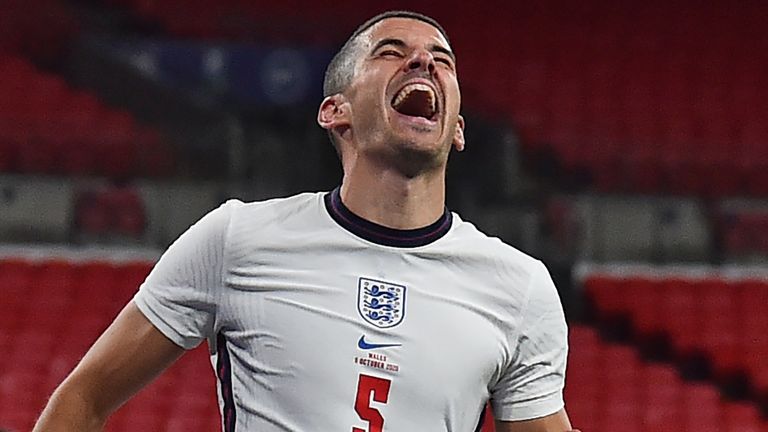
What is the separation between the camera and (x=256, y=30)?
8.02 m

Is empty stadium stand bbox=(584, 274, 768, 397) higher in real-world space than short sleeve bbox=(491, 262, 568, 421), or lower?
lower

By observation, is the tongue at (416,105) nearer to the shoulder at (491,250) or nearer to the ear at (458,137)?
the ear at (458,137)

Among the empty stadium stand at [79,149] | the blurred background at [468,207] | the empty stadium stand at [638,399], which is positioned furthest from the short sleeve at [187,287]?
the empty stadium stand at [79,149]

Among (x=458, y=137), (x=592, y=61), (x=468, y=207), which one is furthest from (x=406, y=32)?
(x=592, y=61)

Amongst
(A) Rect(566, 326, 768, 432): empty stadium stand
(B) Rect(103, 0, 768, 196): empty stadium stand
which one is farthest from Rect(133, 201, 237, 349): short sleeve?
(B) Rect(103, 0, 768, 196): empty stadium stand

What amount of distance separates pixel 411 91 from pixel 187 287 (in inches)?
14.0

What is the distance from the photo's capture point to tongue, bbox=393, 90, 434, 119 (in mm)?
1636

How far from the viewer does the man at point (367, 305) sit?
5.14 ft

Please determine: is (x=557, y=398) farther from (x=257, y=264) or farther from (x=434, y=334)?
(x=257, y=264)

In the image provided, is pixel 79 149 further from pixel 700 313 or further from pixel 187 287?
pixel 187 287

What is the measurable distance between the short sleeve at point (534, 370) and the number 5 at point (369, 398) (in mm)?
163

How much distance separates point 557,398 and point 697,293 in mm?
5180

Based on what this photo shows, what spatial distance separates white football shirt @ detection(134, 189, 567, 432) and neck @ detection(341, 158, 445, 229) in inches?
0.6

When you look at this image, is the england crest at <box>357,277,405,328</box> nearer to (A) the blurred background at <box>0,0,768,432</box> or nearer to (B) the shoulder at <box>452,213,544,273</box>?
(B) the shoulder at <box>452,213,544,273</box>
